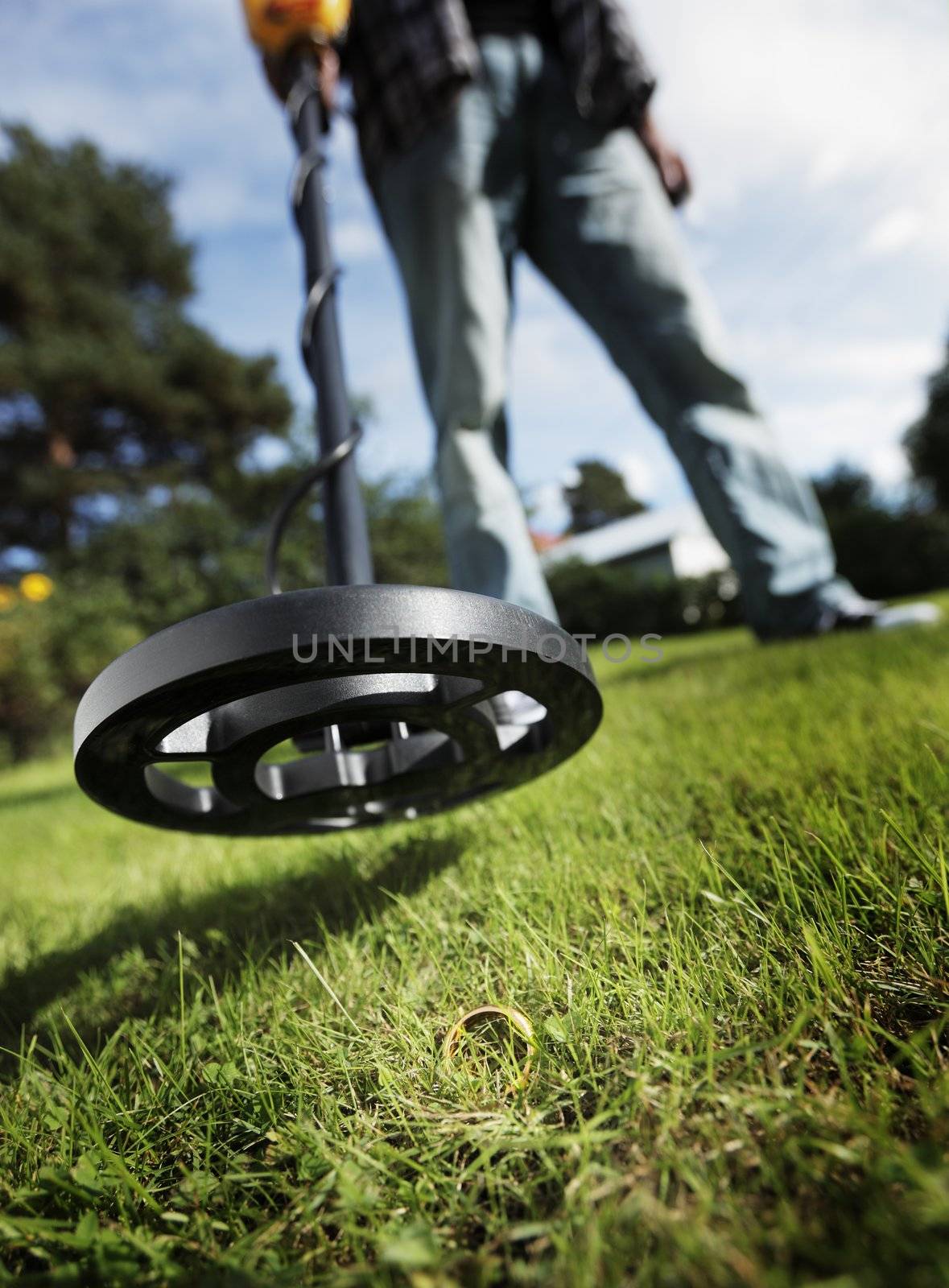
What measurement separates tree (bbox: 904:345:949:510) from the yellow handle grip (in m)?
31.5

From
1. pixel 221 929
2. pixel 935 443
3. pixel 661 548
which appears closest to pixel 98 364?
pixel 661 548

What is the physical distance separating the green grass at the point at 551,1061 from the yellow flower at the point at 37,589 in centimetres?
965

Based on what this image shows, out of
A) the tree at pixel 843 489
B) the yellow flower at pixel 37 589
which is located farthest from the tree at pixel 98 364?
the tree at pixel 843 489

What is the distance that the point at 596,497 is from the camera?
2.71 m

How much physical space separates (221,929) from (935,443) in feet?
108

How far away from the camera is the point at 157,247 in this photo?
15680 mm

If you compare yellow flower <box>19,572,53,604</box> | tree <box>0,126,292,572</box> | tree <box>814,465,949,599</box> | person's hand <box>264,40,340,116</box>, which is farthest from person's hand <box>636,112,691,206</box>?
tree <box>814,465,949,599</box>

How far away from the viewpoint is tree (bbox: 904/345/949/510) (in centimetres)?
2758

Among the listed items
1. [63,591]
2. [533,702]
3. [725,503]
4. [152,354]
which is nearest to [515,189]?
[725,503]

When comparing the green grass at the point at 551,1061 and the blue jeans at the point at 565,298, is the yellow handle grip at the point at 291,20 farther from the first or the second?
the green grass at the point at 551,1061

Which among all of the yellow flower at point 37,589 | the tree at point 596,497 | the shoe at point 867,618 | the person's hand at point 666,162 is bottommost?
the shoe at point 867,618

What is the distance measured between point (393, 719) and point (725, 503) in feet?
5.04

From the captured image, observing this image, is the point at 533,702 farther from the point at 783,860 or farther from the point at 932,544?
the point at 932,544

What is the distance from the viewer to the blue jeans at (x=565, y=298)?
1.69 metres
